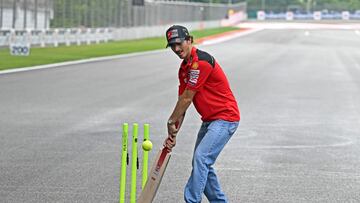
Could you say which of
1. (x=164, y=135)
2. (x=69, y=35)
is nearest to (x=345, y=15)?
(x=69, y=35)

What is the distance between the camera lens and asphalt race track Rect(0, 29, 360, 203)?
943 centimetres

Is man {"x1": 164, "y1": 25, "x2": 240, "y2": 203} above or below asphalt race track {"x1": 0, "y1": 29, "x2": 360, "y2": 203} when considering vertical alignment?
above

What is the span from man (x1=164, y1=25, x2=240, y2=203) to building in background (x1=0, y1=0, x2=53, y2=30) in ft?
117

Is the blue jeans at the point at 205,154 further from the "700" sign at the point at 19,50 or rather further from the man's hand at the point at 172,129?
the "700" sign at the point at 19,50

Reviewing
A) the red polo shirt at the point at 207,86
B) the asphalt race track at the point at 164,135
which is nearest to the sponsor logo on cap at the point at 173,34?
the red polo shirt at the point at 207,86

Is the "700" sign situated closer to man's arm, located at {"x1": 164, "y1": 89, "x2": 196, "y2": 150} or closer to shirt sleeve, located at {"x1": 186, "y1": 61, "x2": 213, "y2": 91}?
man's arm, located at {"x1": 164, "y1": 89, "x2": 196, "y2": 150}

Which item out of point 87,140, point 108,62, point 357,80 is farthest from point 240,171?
point 108,62

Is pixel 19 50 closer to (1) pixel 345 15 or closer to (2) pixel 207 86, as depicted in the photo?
(2) pixel 207 86

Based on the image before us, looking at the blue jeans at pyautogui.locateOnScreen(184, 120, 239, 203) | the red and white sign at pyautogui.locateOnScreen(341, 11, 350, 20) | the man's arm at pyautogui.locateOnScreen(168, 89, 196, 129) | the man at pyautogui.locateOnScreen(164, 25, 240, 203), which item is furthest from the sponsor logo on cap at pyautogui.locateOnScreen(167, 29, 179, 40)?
the red and white sign at pyautogui.locateOnScreen(341, 11, 350, 20)

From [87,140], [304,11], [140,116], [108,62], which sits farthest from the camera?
[304,11]

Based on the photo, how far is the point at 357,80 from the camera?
91.2 ft

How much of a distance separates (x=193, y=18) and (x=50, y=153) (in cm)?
8388

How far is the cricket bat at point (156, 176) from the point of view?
738 centimetres

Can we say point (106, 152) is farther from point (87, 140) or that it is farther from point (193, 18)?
point (193, 18)
